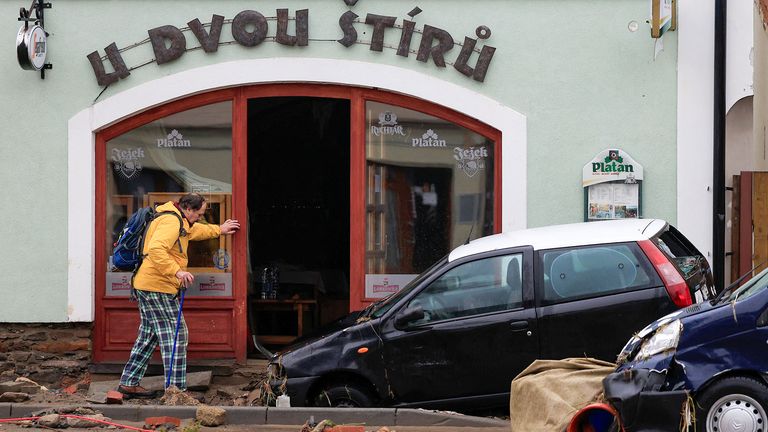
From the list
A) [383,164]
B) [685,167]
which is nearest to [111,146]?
[383,164]

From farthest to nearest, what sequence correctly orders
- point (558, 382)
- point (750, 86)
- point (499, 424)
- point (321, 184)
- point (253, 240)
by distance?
point (321, 184), point (253, 240), point (750, 86), point (499, 424), point (558, 382)

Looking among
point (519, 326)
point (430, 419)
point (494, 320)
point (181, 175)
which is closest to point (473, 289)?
point (494, 320)

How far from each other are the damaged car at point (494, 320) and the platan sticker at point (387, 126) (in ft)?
8.81

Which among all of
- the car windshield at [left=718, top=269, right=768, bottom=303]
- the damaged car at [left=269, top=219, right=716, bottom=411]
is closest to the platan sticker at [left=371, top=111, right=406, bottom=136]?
the damaged car at [left=269, top=219, right=716, bottom=411]

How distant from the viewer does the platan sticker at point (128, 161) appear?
11906 mm

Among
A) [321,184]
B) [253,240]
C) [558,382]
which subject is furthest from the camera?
[321,184]

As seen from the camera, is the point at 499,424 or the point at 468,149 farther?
the point at 468,149

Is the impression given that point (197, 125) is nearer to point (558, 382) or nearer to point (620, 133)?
point (620, 133)

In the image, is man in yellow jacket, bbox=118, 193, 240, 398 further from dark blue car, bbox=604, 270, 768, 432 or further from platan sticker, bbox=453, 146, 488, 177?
dark blue car, bbox=604, 270, 768, 432

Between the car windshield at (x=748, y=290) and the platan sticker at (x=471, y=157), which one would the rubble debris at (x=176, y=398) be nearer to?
the platan sticker at (x=471, y=157)

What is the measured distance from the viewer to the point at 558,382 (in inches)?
311

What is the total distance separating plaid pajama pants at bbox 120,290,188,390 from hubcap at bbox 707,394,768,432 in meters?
5.18

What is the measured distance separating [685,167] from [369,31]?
338 cm

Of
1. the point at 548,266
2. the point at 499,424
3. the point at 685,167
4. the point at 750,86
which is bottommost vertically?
the point at 499,424
